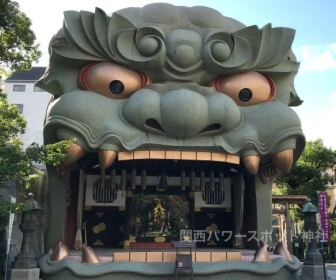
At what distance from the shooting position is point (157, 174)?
44.9 ft

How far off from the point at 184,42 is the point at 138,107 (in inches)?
87.3

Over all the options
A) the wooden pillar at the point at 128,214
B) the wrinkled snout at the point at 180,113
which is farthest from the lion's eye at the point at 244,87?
the wooden pillar at the point at 128,214

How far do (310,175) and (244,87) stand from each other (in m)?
17.5

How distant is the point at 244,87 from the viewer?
1045 cm

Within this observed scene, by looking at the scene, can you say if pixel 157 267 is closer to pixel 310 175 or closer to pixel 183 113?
pixel 183 113

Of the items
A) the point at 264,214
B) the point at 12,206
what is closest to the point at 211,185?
the point at 264,214

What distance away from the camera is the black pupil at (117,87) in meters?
10.1

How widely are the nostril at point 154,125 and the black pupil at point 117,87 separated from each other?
1.23 metres

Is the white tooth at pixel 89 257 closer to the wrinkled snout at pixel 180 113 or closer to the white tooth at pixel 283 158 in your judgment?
the wrinkled snout at pixel 180 113

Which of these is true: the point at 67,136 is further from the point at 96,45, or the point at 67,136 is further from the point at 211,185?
the point at 211,185

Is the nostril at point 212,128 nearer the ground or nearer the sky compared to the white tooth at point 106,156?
nearer the sky

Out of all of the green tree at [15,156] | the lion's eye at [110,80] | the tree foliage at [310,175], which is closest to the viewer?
the green tree at [15,156]

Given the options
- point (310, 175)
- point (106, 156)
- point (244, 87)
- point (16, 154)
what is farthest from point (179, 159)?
point (310, 175)

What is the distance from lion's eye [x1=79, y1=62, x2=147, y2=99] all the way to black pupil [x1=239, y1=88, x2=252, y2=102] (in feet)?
9.42
